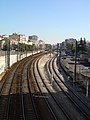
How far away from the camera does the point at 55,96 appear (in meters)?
31.8

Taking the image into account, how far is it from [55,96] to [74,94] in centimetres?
267

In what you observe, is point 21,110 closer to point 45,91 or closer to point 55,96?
point 55,96

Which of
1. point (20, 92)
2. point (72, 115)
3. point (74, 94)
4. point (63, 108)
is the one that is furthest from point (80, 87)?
point (72, 115)

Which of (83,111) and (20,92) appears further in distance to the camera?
(20,92)

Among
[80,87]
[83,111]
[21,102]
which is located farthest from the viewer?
[80,87]

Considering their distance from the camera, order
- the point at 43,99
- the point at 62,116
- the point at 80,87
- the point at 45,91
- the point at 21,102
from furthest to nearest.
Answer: the point at 80,87 → the point at 45,91 → the point at 43,99 → the point at 21,102 → the point at 62,116

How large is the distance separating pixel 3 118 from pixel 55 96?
37.9 feet

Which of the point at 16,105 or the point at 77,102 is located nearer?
the point at 16,105

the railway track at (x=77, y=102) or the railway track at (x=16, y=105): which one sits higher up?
the railway track at (x=16, y=105)

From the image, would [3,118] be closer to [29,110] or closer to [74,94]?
[29,110]

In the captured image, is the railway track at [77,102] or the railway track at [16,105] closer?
the railway track at [16,105]

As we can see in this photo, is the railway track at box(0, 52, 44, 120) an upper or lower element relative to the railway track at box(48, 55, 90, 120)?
upper

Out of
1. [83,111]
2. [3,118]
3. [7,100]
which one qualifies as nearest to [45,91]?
[7,100]

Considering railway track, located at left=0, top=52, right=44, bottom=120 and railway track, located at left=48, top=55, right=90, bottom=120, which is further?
railway track, located at left=48, top=55, right=90, bottom=120
